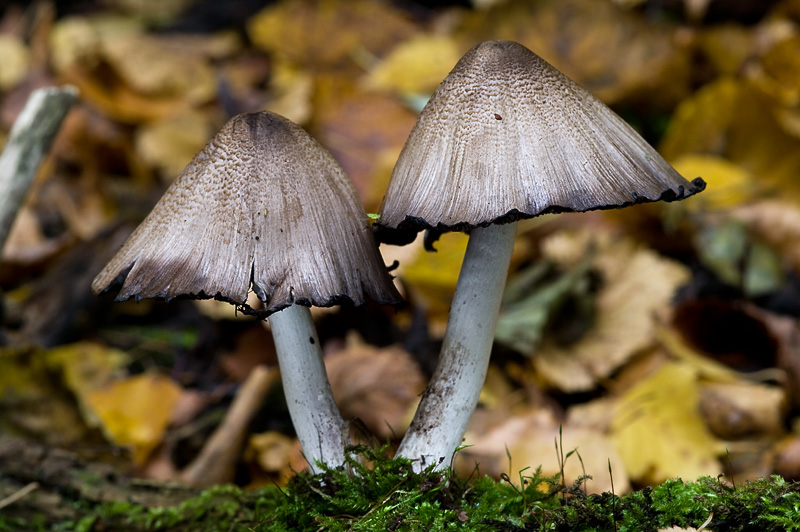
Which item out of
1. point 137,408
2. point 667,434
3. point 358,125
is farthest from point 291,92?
point 667,434

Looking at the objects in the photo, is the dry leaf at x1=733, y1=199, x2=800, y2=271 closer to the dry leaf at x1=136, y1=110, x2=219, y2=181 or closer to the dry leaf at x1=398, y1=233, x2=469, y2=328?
the dry leaf at x1=398, y1=233, x2=469, y2=328

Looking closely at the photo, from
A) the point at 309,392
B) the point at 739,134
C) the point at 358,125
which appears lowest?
the point at 309,392

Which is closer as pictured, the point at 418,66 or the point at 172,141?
the point at 172,141

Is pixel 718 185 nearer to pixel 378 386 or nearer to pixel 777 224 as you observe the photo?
pixel 777 224

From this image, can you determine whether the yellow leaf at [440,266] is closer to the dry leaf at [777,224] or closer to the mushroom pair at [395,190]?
the mushroom pair at [395,190]

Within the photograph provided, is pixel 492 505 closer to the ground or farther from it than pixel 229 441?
farther from it

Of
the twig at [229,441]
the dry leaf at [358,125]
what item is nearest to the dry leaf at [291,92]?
the dry leaf at [358,125]
